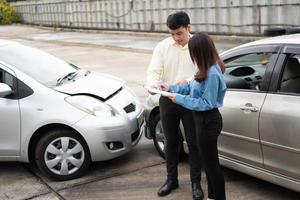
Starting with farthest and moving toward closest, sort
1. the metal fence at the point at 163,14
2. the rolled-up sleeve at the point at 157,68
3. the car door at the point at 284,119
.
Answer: the metal fence at the point at 163,14
the rolled-up sleeve at the point at 157,68
the car door at the point at 284,119

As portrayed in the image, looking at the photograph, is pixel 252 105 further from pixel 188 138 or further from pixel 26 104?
pixel 26 104

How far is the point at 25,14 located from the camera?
40.8m

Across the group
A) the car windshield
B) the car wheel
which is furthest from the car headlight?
the car windshield

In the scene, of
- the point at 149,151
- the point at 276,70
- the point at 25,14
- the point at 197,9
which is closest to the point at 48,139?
the point at 149,151

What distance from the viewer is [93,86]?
18.4 feet

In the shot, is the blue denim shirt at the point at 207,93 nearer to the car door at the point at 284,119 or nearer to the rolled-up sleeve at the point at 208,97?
the rolled-up sleeve at the point at 208,97

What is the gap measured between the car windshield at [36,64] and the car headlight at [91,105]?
1.30ft

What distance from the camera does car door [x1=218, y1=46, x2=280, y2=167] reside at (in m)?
4.17

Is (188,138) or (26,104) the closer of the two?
(188,138)

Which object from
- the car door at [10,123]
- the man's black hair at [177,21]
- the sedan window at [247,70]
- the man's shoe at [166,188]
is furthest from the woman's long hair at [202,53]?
the car door at [10,123]

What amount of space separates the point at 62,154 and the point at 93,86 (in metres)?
0.92

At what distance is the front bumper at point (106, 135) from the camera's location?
5027 mm

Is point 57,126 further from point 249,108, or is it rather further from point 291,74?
point 291,74

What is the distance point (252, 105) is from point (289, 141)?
1.62ft
